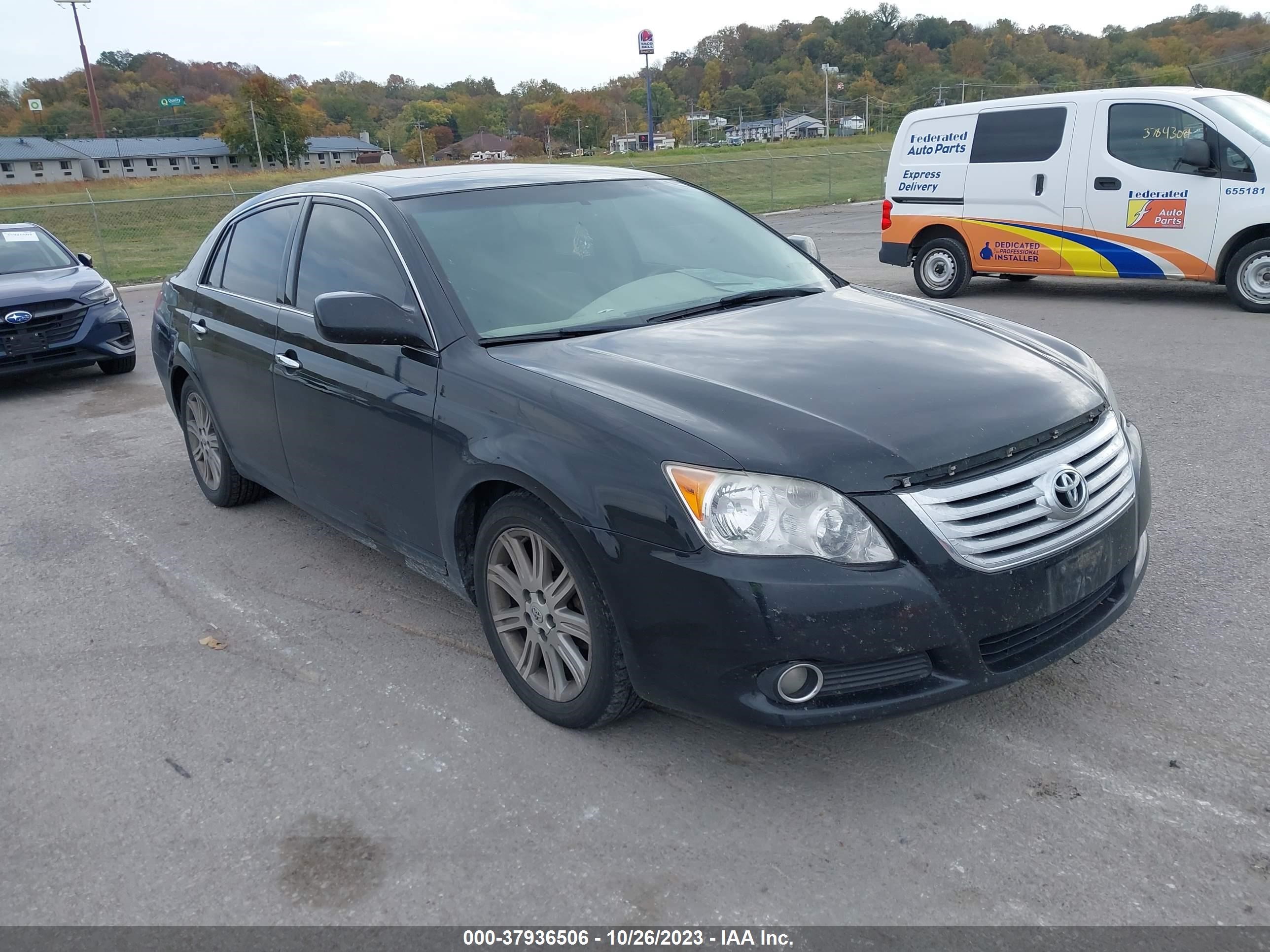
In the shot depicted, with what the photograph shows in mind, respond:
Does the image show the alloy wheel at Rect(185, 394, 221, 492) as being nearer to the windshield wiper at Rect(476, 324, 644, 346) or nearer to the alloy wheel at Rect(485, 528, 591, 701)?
the windshield wiper at Rect(476, 324, 644, 346)

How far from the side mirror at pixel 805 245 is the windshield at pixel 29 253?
8215 mm

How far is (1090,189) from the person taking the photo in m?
10.2

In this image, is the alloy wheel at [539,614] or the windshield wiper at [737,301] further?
the windshield wiper at [737,301]

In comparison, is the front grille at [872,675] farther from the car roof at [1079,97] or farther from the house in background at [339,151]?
the house in background at [339,151]

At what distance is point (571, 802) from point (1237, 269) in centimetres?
921

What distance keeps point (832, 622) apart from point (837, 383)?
0.81m

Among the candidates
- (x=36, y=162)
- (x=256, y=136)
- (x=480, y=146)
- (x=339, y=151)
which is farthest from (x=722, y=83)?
(x=36, y=162)

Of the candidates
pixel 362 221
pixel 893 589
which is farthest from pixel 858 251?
pixel 893 589

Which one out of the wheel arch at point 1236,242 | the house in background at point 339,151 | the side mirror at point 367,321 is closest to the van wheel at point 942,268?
the wheel arch at point 1236,242

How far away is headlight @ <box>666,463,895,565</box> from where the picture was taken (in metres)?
2.71

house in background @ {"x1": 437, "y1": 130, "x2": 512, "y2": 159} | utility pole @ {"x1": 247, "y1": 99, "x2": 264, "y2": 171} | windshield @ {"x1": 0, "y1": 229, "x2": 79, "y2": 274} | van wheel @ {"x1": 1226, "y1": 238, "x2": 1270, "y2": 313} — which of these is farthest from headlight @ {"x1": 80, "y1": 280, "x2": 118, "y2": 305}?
house in background @ {"x1": 437, "y1": 130, "x2": 512, "y2": 159}

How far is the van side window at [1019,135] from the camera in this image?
10.5 metres

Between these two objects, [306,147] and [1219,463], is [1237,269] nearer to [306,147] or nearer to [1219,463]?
[1219,463]

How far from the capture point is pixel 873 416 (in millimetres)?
2924
